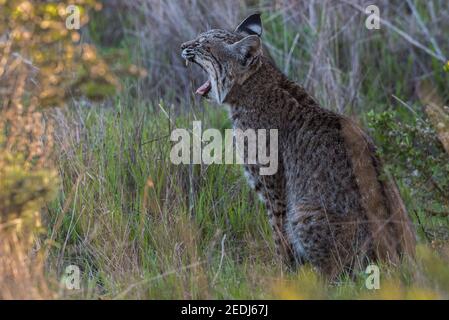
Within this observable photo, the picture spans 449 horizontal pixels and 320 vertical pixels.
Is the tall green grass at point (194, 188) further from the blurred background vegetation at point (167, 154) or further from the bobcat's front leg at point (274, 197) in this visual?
the bobcat's front leg at point (274, 197)

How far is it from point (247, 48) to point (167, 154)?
1.02 m

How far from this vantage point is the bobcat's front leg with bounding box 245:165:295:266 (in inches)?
253

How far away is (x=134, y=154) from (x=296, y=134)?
135cm

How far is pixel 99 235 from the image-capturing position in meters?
6.33

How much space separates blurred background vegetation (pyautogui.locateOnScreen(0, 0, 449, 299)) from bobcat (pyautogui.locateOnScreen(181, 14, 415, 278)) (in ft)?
0.61

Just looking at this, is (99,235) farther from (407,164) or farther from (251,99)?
(407,164)

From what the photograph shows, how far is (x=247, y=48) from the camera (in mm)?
6824
